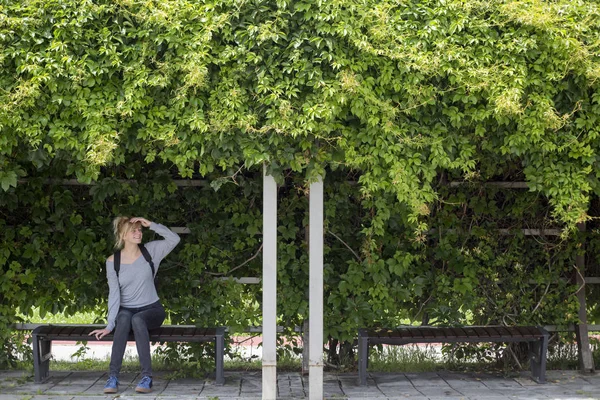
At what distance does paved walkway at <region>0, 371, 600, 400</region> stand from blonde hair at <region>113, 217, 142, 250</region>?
1.26 metres

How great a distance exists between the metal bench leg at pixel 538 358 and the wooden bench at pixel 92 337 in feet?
9.35

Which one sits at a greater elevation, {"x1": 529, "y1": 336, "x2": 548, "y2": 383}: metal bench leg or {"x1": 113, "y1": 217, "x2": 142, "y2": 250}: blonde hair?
{"x1": 113, "y1": 217, "x2": 142, "y2": 250}: blonde hair

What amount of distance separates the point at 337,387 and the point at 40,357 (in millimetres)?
2650

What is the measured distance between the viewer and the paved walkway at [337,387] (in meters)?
7.00

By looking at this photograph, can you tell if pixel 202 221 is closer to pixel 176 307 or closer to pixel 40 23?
pixel 176 307

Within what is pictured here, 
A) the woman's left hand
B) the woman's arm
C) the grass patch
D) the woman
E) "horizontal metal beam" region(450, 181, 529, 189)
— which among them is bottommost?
the grass patch

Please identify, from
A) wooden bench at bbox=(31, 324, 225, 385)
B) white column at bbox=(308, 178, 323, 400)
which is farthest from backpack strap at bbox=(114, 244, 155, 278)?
white column at bbox=(308, 178, 323, 400)

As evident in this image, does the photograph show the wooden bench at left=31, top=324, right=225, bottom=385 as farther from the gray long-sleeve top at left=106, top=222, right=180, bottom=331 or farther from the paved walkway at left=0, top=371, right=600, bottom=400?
the gray long-sleeve top at left=106, top=222, right=180, bottom=331

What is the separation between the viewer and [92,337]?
23.6ft

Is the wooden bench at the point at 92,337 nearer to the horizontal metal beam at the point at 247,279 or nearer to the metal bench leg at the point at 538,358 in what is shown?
the horizontal metal beam at the point at 247,279

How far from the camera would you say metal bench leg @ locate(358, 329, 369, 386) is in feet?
24.3

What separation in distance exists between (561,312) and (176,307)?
12.3 ft

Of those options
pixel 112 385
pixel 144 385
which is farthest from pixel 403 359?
pixel 112 385

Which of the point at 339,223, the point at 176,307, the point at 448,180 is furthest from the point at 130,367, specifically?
the point at 448,180
